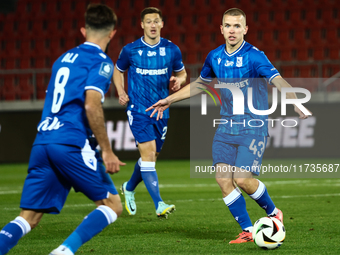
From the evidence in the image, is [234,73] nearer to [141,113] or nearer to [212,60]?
[212,60]

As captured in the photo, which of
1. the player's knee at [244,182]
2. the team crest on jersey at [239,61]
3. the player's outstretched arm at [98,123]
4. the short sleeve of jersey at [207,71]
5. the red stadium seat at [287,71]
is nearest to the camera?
the player's outstretched arm at [98,123]

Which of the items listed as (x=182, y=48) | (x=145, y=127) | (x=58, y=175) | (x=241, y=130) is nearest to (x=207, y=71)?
(x=241, y=130)

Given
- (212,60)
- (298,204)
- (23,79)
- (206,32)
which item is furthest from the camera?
(206,32)

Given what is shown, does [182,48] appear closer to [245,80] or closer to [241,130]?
[245,80]

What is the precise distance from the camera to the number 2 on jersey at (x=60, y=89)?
3438 millimetres

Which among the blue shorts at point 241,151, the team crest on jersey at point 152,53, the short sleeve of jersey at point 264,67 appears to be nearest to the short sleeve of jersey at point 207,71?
the short sleeve of jersey at point 264,67

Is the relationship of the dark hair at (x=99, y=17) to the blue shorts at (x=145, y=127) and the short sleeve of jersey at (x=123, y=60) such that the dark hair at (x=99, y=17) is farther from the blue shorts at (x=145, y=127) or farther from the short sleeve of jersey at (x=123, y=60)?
the short sleeve of jersey at (x=123, y=60)

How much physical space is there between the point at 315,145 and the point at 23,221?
37.0 feet

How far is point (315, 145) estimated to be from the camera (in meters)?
13.7

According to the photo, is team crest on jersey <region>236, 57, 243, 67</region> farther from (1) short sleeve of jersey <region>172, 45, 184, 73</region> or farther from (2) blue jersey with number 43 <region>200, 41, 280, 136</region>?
(1) short sleeve of jersey <region>172, 45, 184, 73</region>

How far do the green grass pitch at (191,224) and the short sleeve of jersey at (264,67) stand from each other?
1.46 metres

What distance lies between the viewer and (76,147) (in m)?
3.39

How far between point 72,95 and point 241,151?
69.9 inches

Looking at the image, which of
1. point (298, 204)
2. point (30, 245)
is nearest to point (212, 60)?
point (30, 245)
